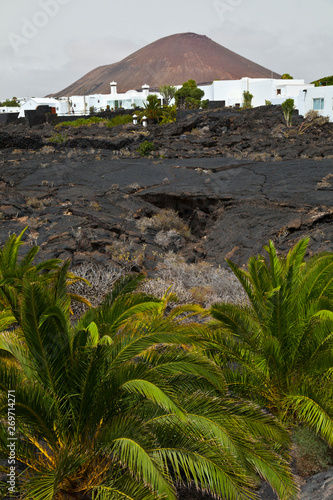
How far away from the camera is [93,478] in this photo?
3.56m

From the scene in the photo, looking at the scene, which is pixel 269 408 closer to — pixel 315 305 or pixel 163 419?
pixel 315 305

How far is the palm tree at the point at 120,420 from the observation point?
3.29 m

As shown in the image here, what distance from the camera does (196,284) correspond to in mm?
9031

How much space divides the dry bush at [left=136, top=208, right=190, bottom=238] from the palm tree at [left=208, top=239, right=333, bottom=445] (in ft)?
27.2

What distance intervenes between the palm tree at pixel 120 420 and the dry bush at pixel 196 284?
360cm

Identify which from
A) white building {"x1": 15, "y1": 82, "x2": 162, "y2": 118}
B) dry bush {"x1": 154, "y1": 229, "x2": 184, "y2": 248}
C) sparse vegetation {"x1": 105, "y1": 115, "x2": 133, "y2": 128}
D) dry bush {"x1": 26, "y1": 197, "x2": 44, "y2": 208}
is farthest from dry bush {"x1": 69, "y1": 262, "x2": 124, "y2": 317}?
white building {"x1": 15, "y1": 82, "x2": 162, "y2": 118}

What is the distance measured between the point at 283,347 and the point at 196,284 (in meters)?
4.16

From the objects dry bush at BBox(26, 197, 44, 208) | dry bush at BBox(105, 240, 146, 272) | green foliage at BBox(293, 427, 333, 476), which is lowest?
green foliage at BBox(293, 427, 333, 476)

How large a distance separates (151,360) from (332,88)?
40.0 m

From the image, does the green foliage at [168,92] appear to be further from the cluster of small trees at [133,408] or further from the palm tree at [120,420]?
the palm tree at [120,420]

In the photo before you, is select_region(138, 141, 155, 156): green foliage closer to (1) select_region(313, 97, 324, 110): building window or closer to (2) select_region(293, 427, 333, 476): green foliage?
(2) select_region(293, 427, 333, 476): green foliage

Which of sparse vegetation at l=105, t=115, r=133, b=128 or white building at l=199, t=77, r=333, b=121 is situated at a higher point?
white building at l=199, t=77, r=333, b=121

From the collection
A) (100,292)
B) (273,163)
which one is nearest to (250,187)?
(273,163)

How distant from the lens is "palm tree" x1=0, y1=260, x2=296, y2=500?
3.29m
